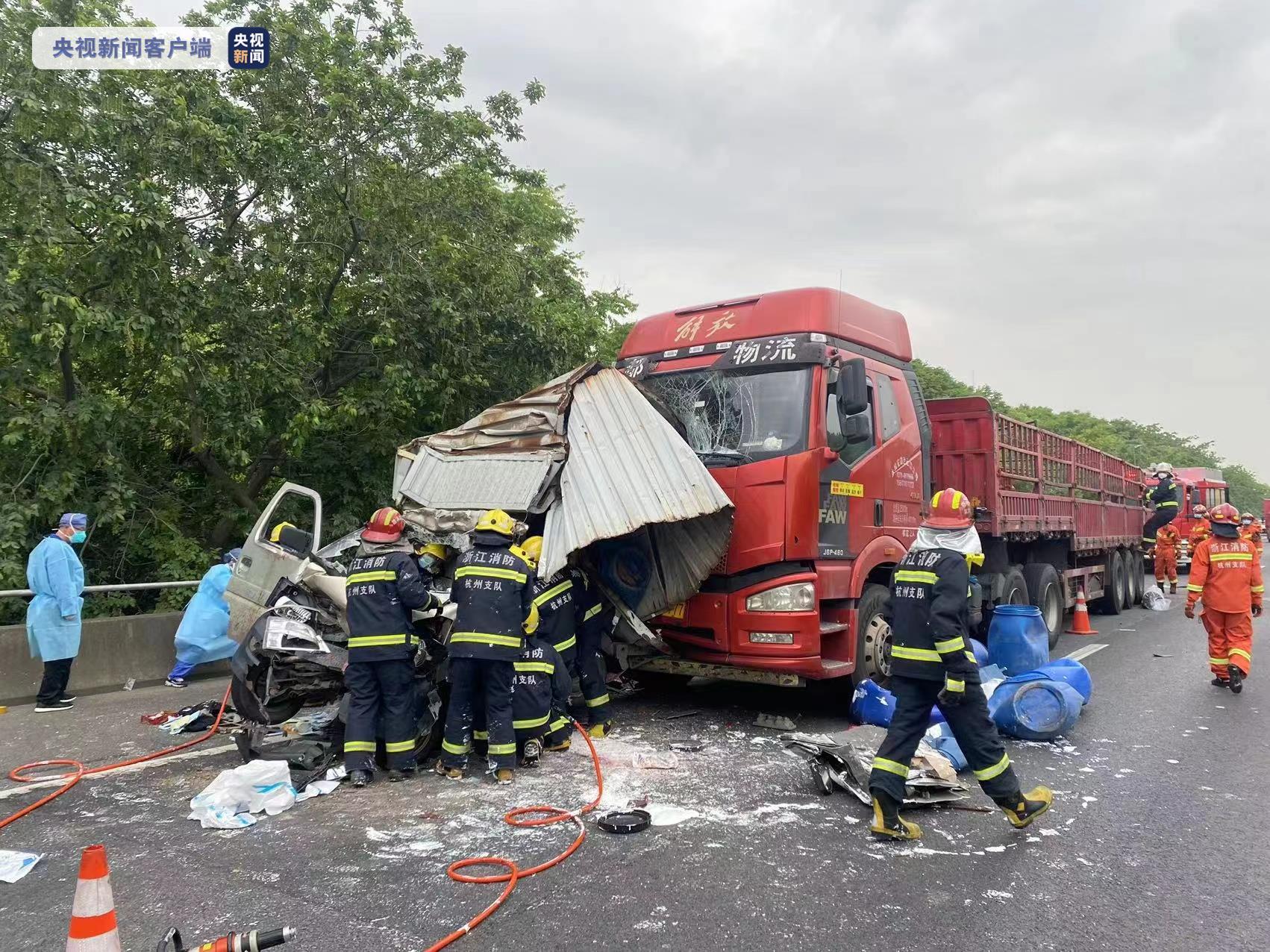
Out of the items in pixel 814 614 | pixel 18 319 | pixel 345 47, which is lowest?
pixel 814 614

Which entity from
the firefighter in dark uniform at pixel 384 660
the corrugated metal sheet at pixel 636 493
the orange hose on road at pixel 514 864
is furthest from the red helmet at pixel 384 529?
the orange hose on road at pixel 514 864

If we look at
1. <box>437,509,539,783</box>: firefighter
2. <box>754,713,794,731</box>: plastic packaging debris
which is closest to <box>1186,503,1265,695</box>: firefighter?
<box>754,713,794,731</box>: plastic packaging debris

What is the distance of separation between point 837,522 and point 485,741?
9.15 feet

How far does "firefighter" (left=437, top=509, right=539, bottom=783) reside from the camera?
525 cm

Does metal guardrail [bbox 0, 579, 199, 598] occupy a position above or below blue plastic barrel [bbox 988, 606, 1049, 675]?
above

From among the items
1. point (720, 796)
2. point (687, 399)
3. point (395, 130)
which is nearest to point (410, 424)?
point (395, 130)

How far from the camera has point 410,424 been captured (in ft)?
37.1

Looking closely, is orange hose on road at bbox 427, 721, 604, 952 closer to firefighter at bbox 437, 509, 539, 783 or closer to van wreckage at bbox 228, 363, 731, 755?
firefighter at bbox 437, 509, 539, 783

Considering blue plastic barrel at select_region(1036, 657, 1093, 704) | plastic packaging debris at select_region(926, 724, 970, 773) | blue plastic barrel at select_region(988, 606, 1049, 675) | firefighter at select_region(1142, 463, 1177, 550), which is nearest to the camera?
plastic packaging debris at select_region(926, 724, 970, 773)

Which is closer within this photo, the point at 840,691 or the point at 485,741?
the point at 485,741

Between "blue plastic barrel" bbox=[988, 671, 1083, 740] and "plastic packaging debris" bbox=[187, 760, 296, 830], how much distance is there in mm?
4382

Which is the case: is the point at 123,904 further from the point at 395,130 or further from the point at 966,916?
the point at 395,130

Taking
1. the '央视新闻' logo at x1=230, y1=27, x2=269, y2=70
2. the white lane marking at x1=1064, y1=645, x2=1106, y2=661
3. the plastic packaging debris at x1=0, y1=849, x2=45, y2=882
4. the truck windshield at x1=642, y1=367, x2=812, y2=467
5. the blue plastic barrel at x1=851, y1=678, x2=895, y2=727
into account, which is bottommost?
the white lane marking at x1=1064, y1=645, x2=1106, y2=661

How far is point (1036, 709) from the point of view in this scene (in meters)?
6.00
